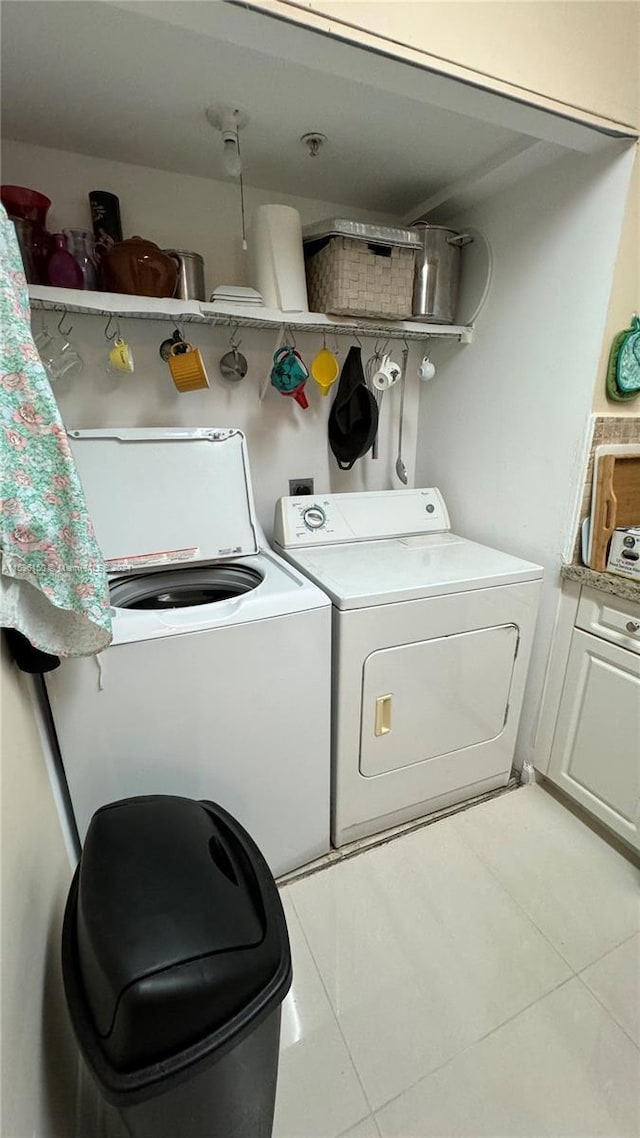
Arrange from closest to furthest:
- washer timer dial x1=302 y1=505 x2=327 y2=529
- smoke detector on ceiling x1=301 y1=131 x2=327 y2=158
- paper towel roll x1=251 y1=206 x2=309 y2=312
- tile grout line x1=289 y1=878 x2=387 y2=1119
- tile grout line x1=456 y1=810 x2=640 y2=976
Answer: tile grout line x1=289 y1=878 x2=387 y2=1119 → tile grout line x1=456 y1=810 x2=640 y2=976 → smoke detector on ceiling x1=301 y1=131 x2=327 y2=158 → paper towel roll x1=251 y1=206 x2=309 y2=312 → washer timer dial x1=302 y1=505 x2=327 y2=529

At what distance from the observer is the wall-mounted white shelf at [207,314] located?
132 cm

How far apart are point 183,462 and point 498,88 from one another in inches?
49.4

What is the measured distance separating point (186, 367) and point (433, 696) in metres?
1.36

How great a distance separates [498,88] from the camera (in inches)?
41.8

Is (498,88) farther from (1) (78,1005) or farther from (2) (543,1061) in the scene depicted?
(2) (543,1061)

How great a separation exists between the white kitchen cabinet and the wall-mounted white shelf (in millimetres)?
1137

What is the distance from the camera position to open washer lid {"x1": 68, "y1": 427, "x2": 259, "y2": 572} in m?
1.51

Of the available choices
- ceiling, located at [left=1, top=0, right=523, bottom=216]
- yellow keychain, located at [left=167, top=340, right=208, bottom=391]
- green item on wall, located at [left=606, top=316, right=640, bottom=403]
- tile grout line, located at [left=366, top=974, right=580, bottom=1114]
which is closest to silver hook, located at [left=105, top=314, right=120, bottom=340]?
yellow keychain, located at [left=167, top=340, right=208, bottom=391]

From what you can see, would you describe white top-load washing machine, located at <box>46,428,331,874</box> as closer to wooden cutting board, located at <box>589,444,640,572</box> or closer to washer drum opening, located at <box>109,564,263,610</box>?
washer drum opening, located at <box>109,564,263,610</box>

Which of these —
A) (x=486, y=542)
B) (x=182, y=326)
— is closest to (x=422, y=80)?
(x=182, y=326)

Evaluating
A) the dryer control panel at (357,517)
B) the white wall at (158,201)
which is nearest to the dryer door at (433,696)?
the dryer control panel at (357,517)

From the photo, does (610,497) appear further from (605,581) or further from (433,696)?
(433,696)

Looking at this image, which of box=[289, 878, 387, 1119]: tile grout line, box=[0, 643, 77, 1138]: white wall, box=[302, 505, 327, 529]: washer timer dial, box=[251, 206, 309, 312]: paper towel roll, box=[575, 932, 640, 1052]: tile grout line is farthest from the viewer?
box=[302, 505, 327, 529]: washer timer dial

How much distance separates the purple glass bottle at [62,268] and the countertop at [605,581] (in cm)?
178
